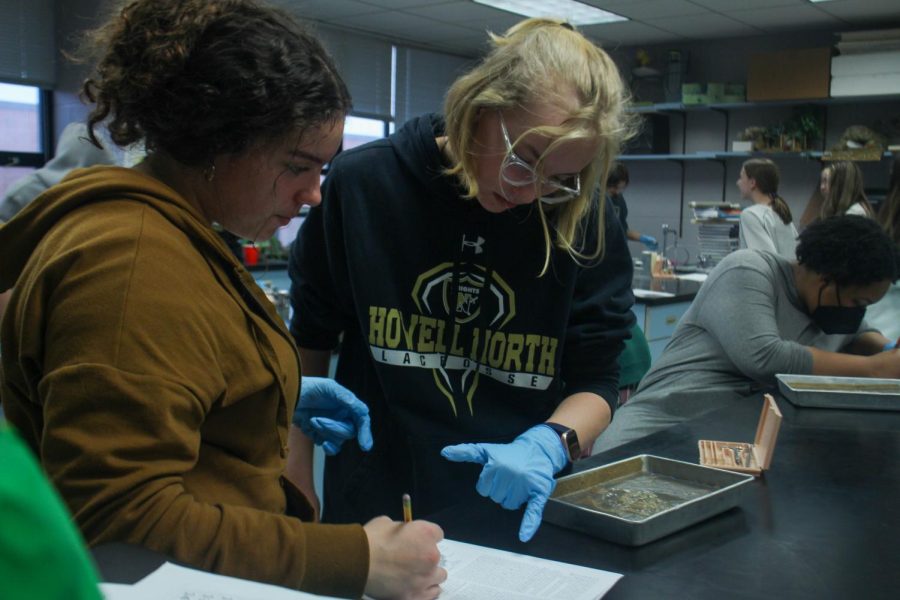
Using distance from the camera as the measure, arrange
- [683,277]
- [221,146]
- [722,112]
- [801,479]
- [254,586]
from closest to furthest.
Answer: [254,586] < [221,146] < [801,479] < [683,277] < [722,112]

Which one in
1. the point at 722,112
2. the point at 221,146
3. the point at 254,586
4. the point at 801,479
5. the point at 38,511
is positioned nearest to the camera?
the point at 38,511

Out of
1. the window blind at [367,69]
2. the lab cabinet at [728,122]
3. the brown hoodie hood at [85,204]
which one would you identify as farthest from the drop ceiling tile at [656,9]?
the brown hoodie hood at [85,204]

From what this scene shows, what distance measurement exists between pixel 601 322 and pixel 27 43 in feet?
15.4

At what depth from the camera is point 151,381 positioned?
0.70 metres

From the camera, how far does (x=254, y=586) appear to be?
2.09 ft

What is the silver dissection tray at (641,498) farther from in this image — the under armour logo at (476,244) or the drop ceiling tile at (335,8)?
the drop ceiling tile at (335,8)

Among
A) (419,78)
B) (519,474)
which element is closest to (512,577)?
(519,474)

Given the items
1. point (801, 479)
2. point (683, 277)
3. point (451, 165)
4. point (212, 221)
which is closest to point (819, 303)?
point (801, 479)

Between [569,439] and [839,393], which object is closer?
[569,439]

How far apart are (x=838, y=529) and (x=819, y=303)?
1.13 meters

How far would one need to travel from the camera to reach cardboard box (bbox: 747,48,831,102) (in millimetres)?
5664

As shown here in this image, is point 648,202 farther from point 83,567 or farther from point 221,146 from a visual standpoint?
point 83,567

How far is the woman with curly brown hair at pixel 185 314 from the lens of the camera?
0.70 metres

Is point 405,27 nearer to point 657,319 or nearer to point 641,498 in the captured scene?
point 657,319
